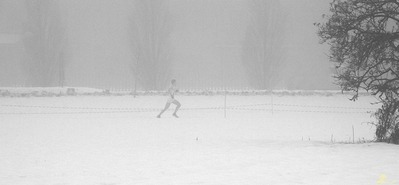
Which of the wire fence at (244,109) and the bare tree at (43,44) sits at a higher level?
the bare tree at (43,44)

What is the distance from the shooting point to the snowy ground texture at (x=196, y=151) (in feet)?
30.3

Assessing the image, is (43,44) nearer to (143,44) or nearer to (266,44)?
(143,44)

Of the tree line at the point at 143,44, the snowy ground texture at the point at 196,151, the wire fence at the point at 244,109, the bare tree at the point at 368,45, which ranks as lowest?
the snowy ground texture at the point at 196,151

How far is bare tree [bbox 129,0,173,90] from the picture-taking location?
41656 millimetres

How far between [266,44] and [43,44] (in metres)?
19.2

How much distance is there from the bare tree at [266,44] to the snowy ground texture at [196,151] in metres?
16.0

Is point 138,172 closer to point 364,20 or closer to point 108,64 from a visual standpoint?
point 364,20

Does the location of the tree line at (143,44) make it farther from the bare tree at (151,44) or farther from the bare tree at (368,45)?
the bare tree at (368,45)

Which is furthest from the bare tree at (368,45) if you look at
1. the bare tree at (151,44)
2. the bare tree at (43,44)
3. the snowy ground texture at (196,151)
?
the bare tree at (43,44)

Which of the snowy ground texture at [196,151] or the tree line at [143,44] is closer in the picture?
the snowy ground texture at [196,151]

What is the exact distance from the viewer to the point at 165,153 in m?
12.8

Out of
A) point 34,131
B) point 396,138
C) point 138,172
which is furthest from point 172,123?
point 138,172

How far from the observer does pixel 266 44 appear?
43188 mm

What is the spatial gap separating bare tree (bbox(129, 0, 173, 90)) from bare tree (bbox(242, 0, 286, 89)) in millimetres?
7788
